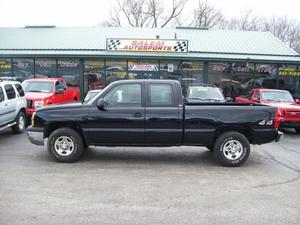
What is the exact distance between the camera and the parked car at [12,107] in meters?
9.26

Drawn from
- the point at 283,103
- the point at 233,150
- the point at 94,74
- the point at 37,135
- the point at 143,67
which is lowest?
the point at 233,150

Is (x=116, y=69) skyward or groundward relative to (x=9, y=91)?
skyward

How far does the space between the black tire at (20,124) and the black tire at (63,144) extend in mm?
3924

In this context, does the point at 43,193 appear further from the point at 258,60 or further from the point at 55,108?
the point at 258,60

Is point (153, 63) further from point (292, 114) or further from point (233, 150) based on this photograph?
point (233, 150)

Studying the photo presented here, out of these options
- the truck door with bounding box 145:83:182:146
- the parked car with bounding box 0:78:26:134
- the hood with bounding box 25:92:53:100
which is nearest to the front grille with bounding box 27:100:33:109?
the hood with bounding box 25:92:53:100

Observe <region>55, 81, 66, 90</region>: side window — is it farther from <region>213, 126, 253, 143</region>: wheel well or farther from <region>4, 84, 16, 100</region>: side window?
<region>213, 126, 253, 143</region>: wheel well

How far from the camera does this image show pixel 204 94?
12227mm

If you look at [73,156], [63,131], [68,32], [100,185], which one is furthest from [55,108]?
[68,32]

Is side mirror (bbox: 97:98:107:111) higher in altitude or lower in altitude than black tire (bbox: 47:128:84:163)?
higher

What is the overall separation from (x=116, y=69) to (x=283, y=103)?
34.6 ft

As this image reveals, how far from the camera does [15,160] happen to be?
7.04m

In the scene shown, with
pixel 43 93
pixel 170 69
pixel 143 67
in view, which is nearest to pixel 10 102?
pixel 43 93

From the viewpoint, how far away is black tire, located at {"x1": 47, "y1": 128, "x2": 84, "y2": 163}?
6840 millimetres
